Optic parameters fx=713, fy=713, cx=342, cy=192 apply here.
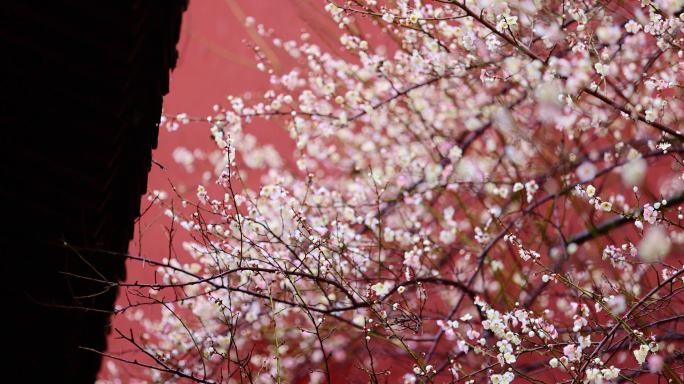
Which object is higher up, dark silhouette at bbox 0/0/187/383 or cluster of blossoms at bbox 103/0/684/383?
cluster of blossoms at bbox 103/0/684/383

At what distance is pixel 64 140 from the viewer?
1.88 metres

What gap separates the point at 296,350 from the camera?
589cm

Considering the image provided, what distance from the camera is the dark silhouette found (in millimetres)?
1699

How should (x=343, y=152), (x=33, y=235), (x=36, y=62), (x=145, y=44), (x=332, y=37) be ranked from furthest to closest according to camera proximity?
(x=343, y=152), (x=332, y=37), (x=33, y=235), (x=145, y=44), (x=36, y=62)

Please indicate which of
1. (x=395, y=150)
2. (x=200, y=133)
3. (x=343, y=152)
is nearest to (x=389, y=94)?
(x=395, y=150)

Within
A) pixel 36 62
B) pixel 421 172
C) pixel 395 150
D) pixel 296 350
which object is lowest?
pixel 36 62

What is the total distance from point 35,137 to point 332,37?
4.57 m

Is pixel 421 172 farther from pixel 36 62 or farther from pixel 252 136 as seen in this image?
pixel 36 62

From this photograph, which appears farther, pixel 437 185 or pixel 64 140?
pixel 437 185

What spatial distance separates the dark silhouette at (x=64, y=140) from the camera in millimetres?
1699

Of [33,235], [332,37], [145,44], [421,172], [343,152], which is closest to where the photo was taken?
[145,44]

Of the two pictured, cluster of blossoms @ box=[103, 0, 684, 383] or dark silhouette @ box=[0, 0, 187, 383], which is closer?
dark silhouette @ box=[0, 0, 187, 383]

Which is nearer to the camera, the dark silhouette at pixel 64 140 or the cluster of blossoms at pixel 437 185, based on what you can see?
the dark silhouette at pixel 64 140

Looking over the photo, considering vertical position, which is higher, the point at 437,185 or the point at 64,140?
the point at 437,185
